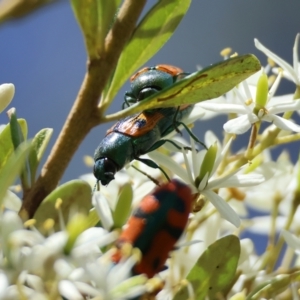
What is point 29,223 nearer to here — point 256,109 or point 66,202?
point 66,202

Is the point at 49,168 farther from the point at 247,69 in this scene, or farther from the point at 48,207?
the point at 247,69

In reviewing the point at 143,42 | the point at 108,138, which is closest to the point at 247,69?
the point at 143,42

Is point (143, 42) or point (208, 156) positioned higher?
point (143, 42)

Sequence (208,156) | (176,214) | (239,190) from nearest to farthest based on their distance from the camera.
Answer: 1. (176,214)
2. (208,156)
3. (239,190)

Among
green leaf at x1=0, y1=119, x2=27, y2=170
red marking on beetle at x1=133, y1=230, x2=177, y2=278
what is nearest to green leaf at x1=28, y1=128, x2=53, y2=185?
green leaf at x1=0, y1=119, x2=27, y2=170

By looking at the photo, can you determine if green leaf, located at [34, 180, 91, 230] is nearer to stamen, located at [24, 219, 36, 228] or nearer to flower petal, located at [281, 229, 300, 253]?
stamen, located at [24, 219, 36, 228]

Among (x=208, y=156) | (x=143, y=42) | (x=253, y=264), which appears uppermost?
(x=143, y=42)
